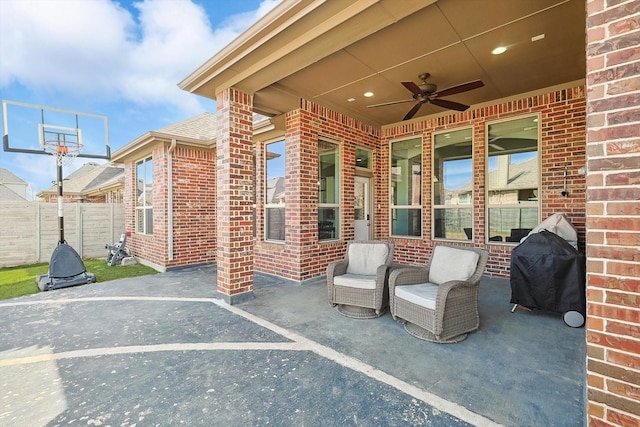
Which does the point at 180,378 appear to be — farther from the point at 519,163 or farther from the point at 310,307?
the point at 519,163

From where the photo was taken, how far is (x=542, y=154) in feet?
16.1

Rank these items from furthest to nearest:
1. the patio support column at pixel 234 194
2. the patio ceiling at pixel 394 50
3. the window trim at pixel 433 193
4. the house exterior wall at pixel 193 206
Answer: the house exterior wall at pixel 193 206 → the window trim at pixel 433 193 → the patio support column at pixel 234 194 → the patio ceiling at pixel 394 50

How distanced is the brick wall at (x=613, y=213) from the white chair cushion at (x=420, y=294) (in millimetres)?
1549

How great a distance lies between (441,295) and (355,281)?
42.7 inches

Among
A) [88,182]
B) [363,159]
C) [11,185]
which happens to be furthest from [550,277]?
[11,185]

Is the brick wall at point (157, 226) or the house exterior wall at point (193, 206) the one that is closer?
the brick wall at point (157, 226)

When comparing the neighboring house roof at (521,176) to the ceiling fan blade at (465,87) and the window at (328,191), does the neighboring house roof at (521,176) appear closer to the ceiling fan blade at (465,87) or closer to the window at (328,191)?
the ceiling fan blade at (465,87)

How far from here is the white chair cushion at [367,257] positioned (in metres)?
3.95

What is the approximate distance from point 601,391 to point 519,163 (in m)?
4.80

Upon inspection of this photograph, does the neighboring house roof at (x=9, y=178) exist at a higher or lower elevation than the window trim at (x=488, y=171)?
higher

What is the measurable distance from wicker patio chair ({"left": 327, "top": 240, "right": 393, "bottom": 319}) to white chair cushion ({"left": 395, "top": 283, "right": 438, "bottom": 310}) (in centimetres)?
32

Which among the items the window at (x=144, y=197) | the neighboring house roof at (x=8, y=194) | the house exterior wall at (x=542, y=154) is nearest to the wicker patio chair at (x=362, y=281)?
the house exterior wall at (x=542, y=154)

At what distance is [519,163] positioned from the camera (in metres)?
5.20

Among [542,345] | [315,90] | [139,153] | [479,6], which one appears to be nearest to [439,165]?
[315,90]
